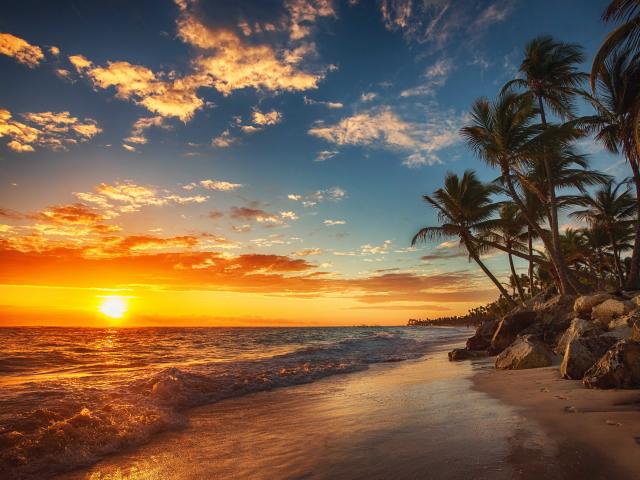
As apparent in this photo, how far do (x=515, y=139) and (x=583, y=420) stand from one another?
58.5 ft

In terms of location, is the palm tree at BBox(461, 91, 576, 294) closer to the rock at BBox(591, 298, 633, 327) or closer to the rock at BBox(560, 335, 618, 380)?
the rock at BBox(591, 298, 633, 327)

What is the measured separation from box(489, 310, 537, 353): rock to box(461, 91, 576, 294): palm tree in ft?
16.4


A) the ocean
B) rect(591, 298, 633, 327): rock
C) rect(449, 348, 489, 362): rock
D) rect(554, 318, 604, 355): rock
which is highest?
rect(591, 298, 633, 327): rock

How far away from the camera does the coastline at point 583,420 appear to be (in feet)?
9.64

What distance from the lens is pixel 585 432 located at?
3.71 metres

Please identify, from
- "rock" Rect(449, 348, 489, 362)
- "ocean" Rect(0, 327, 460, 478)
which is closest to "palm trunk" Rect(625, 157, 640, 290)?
"rock" Rect(449, 348, 489, 362)

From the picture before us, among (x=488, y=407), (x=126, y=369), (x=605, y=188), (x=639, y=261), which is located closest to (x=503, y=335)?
(x=639, y=261)

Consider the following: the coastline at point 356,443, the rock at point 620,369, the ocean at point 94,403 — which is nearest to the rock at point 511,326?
the ocean at point 94,403

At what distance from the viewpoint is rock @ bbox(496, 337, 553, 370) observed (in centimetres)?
898

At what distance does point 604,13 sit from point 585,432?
1324 cm

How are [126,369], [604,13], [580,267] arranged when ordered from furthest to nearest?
1. [580,267]
2. [126,369]
3. [604,13]

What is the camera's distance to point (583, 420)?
4105mm

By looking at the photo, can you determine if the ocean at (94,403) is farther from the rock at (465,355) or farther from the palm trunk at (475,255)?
the palm trunk at (475,255)

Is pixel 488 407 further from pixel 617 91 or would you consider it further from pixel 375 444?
pixel 617 91
